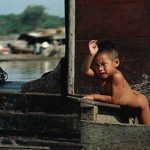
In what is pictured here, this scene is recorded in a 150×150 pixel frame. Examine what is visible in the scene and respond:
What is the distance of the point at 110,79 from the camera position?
16.4 ft

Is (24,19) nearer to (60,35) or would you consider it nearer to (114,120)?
(60,35)

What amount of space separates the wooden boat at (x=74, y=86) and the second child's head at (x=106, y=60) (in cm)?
33

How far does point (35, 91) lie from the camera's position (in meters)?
5.79

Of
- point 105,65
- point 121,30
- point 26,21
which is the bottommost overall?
Result: point 105,65

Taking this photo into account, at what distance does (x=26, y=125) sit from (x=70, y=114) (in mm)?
469

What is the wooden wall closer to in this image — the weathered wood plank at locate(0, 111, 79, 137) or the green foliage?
the weathered wood plank at locate(0, 111, 79, 137)

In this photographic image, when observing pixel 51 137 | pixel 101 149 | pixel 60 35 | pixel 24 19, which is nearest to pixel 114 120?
pixel 101 149

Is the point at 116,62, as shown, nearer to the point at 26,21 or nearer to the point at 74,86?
the point at 74,86

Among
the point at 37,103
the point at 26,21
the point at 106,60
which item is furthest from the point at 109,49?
the point at 26,21

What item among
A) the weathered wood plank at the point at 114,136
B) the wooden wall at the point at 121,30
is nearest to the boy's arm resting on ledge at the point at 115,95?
the weathered wood plank at the point at 114,136

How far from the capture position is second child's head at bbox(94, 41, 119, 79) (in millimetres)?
4926

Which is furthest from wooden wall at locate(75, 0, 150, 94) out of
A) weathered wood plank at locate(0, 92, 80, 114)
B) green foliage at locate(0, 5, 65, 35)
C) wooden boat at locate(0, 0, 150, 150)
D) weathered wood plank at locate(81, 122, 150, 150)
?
green foliage at locate(0, 5, 65, 35)

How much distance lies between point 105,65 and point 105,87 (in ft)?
0.79

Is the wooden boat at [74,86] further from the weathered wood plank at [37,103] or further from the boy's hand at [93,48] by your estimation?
the boy's hand at [93,48]
